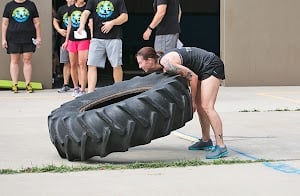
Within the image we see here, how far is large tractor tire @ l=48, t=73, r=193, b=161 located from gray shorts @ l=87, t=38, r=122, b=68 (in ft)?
14.2

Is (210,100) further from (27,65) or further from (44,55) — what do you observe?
(44,55)

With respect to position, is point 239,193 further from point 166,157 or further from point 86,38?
point 86,38

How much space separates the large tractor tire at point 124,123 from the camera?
6.10 m

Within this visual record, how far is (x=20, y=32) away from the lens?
12.5 m

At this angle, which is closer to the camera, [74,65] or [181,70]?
[181,70]

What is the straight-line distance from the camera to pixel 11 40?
1251cm

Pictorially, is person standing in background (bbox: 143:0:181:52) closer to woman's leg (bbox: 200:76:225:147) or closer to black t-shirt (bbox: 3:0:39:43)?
woman's leg (bbox: 200:76:225:147)

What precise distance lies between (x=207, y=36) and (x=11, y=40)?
423 inches

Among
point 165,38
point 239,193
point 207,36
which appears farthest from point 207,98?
point 207,36

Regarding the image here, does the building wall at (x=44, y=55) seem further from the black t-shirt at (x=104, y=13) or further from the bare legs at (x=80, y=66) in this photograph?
the black t-shirt at (x=104, y=13)

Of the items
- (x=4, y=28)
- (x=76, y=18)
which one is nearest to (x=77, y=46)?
(x=76, y=18)

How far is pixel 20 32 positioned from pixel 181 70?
6.79m

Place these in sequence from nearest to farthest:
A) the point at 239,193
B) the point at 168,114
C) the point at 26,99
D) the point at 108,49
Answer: the point at 239,193, the point at 168,114, the point at 108,49, the point at 26,99

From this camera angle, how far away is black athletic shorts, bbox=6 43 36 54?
12531 millimetres
